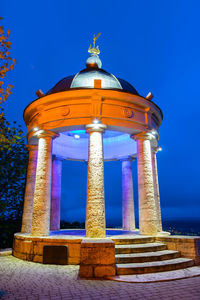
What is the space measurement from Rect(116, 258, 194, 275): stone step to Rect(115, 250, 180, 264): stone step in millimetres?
251

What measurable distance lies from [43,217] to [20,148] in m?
8.63

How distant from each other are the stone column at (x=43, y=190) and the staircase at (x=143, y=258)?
14.3ft

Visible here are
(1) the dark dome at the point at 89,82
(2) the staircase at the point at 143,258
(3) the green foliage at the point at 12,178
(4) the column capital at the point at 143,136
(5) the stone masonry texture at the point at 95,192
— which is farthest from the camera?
(3) the green foliage at the point at 12,178

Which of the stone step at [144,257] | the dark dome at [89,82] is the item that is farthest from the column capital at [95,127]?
the stone step at [144,257]

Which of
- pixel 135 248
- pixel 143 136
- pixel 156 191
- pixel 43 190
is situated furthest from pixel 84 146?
pixel 135 248

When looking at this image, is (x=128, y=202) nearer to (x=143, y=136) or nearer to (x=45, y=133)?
(x=143, y=136)

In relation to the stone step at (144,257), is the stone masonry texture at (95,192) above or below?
above

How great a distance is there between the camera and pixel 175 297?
19.9 ft

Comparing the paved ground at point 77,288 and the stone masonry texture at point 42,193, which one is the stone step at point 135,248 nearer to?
the paved ground at point 77,288

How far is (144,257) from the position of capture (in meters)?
9.49

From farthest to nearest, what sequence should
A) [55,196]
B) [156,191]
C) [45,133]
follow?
[55,196] < [156,191] < [45,133]

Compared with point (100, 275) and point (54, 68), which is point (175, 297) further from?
point (54, 68)

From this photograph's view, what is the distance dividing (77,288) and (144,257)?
3.80 m

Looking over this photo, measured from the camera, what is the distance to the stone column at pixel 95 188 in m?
11.2
